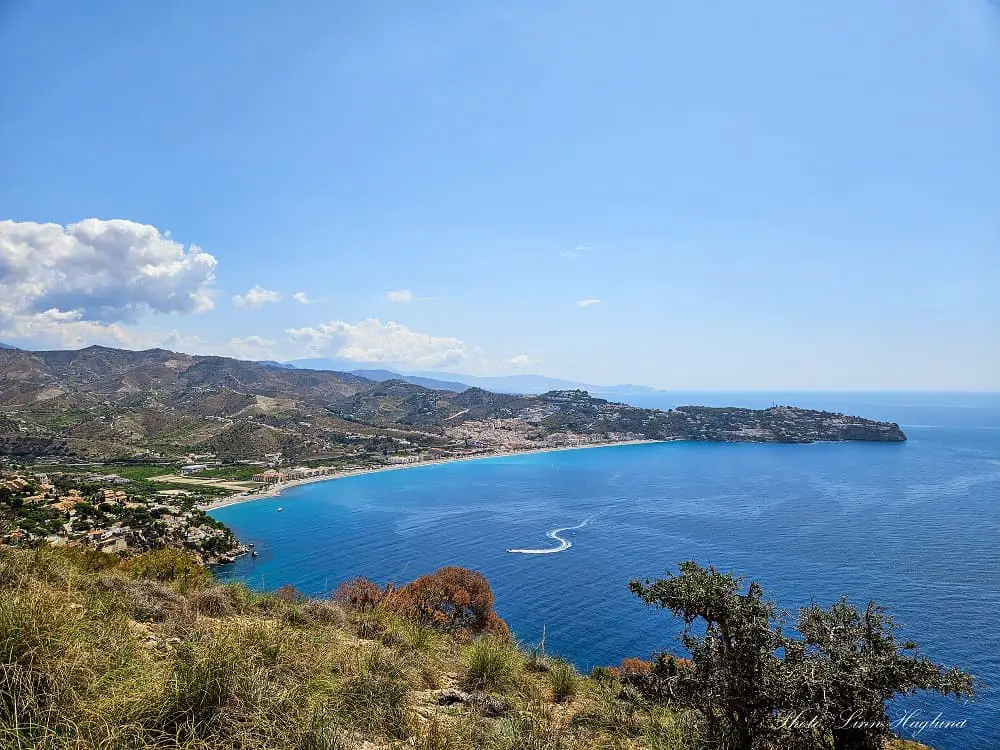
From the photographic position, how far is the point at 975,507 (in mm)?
60156

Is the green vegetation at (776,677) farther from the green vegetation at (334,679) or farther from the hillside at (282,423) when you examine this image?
the hillside at (282,423)

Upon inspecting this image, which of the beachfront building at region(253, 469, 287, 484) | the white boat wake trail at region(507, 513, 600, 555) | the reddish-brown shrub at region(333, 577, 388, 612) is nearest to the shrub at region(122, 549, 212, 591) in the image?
the reddish-brown shrub at region(333, 577, 388, 612)

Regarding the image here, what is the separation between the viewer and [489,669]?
784cm

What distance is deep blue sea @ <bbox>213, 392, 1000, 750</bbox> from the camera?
31734 millimetres

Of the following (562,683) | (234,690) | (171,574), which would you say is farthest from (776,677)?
(171,574)

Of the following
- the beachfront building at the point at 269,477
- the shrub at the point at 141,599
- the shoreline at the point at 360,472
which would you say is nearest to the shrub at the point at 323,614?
the shrub at the point at 141,599

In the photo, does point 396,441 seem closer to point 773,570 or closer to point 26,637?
point 773,570

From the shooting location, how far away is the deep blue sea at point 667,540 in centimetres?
3173

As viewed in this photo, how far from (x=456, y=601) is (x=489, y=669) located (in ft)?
58.6

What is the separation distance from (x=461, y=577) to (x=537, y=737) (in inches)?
944

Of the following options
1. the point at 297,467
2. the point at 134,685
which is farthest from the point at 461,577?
the point at 297,467

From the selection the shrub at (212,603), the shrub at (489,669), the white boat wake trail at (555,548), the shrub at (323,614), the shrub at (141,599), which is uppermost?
the shrub at (141,599)

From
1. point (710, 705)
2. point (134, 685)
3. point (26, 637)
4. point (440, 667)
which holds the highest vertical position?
point (26, 637)

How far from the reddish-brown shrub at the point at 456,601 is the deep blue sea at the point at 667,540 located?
22.3ft
